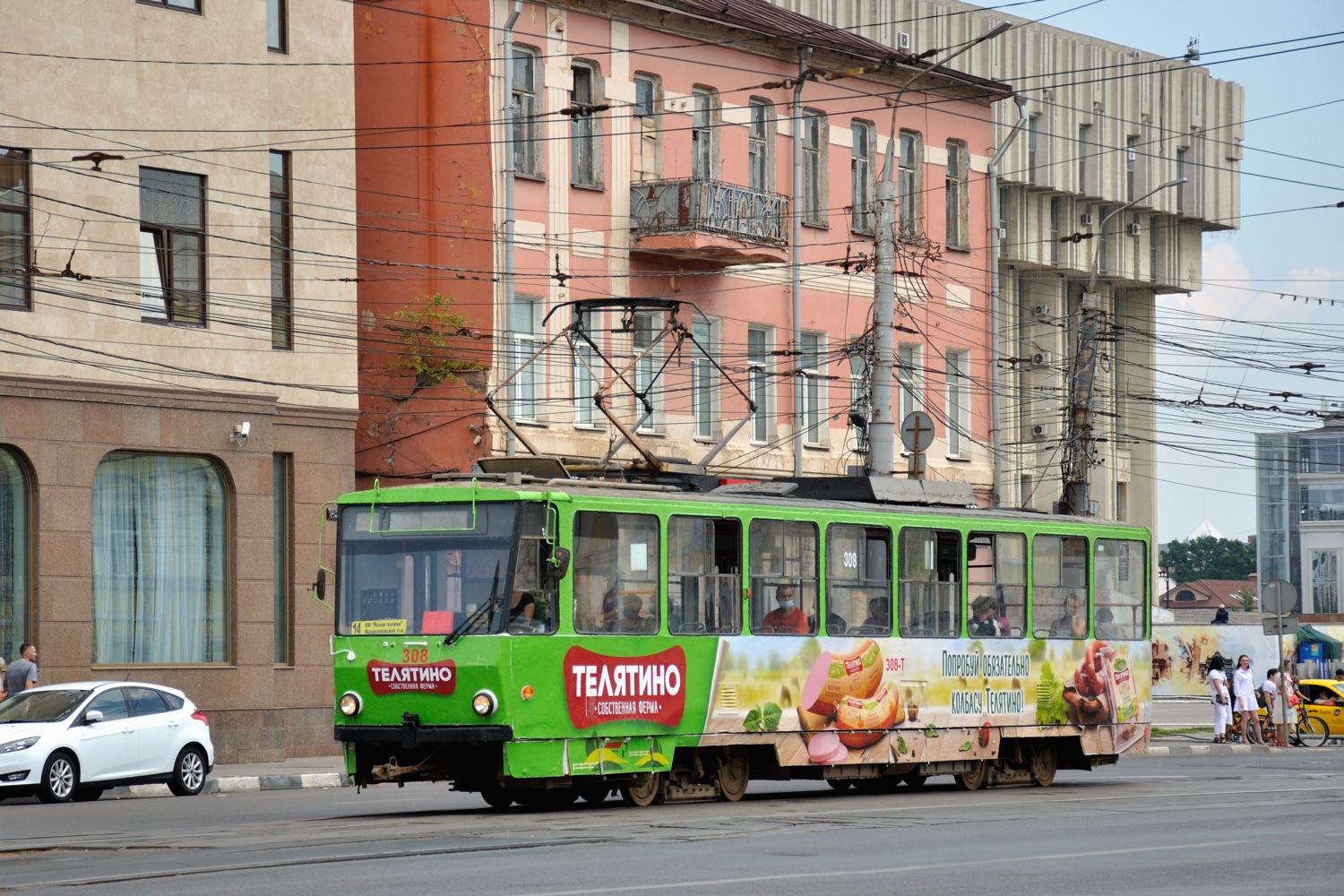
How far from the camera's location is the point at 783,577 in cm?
2156

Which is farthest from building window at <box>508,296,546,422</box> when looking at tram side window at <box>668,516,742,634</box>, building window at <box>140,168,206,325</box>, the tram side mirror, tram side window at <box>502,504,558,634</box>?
the tram side mirror

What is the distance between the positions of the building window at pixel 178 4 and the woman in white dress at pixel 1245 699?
20.8 m

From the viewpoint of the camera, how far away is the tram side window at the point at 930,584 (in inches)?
906

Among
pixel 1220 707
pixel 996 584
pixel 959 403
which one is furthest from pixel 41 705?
pixel 959 403

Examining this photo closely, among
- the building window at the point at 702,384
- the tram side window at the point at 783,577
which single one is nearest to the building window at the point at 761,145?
the building window at the point at 702,384

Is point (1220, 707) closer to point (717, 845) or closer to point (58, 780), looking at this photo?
point (58, 780)

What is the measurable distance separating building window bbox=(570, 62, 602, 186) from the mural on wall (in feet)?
96.6

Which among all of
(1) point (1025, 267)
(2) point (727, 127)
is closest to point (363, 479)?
(2) point (727, 127)

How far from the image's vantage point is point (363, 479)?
119 feet

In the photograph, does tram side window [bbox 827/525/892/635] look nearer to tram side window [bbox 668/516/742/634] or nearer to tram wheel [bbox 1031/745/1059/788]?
tram side window [bbox 668/516/742/634]

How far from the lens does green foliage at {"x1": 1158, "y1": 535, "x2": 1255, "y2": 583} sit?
16962cm

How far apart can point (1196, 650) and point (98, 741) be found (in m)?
42.9

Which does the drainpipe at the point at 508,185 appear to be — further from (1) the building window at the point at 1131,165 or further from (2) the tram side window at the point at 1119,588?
(1) the building window at the point at 1131,165

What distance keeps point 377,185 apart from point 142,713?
12988mm
